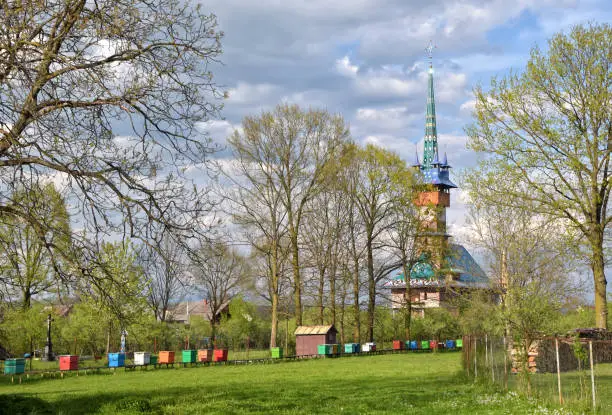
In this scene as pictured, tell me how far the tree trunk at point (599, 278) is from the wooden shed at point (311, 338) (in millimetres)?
21226

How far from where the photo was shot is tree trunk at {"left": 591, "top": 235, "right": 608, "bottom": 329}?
2542cm

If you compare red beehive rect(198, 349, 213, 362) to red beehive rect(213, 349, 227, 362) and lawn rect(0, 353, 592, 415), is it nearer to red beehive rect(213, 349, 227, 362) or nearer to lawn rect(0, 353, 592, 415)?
red beehive rect(213, 349, 227, 362)

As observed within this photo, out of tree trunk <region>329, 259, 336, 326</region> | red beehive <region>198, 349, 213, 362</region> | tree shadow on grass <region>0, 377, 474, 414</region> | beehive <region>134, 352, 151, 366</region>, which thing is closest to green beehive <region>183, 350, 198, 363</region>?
red beehive <region>198, 349, 213, 362</region>

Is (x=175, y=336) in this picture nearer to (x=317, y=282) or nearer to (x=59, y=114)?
(x=317, y=282)

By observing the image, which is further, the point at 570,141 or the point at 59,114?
the point at 570,141

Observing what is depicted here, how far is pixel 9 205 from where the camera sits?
11.4 metres

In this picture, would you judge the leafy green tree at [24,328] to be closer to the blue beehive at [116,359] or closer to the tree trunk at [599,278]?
the blue beehive at [116,359]

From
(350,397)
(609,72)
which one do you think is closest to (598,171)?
(609,72)

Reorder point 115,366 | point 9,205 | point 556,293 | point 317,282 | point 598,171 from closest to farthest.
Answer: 1. point 9,205
2. point 598,171
3. point 115,366
4. point 556,293
5. point 317,282

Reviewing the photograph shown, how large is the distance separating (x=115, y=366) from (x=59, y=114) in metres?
22.6

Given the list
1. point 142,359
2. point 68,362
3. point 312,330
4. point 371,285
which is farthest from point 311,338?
point 68,362

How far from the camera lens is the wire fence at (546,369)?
13195 millimetres

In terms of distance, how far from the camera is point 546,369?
23766 mm

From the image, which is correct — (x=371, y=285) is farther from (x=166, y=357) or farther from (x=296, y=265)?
(x=166, y=357)
